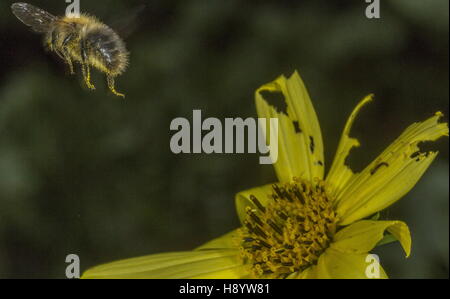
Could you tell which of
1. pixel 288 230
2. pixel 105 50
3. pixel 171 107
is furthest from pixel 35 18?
pixel 288 230

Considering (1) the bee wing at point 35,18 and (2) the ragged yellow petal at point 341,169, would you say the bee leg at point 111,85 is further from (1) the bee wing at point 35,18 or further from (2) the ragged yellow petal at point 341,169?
(2) the ragged yellow petal at point 341,169

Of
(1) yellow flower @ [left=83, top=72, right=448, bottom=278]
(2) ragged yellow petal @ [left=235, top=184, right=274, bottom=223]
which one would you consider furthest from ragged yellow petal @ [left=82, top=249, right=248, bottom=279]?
(2) ragged yellow petal @ [left=235, top=184, right=274, bottom=223]

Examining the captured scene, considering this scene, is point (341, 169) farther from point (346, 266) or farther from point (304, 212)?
point (346, 266)

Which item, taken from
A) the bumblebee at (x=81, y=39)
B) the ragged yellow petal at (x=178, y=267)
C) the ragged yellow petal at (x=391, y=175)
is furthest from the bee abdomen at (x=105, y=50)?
the ragged yellow petal at (x=391, y=175)

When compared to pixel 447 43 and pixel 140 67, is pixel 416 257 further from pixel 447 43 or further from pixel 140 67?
pixel 140 67
